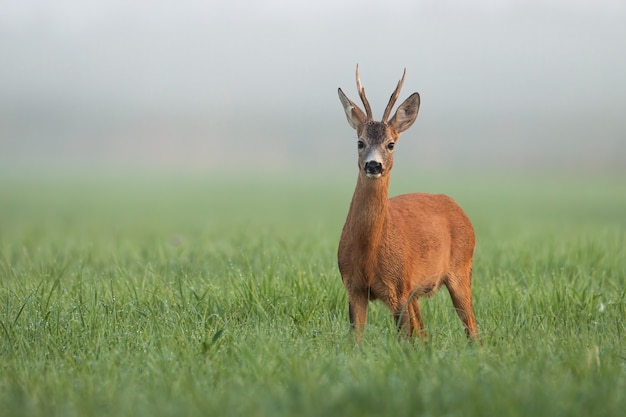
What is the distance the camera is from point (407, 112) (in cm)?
695

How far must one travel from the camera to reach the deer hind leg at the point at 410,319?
6113 mm

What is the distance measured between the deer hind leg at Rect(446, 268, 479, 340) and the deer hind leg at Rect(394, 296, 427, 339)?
14.0 inches

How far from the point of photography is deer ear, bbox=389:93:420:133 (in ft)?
22.5

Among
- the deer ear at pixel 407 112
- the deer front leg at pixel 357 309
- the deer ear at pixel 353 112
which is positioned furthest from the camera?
the deer ear at pixel 407 112

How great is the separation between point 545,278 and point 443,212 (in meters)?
1.75

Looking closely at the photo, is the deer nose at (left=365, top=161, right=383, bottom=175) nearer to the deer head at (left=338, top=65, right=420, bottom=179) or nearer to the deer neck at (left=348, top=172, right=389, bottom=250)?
the deer head at (left=338, top=65, right=420, bottom=179)

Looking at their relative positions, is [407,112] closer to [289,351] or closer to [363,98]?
[363,98]

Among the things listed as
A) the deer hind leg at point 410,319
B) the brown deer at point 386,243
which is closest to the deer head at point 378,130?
the brown deer at point 386,243

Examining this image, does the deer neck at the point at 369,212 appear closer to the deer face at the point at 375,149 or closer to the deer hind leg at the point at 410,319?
the deer face at the point at 375,149

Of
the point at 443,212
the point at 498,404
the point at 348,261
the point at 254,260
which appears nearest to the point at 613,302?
the point at 443,212

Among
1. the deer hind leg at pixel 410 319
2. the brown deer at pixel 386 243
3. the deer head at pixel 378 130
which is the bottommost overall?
the deer hind leg at pixel 410 319

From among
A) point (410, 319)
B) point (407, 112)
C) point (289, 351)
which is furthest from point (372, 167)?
point (289, 351)

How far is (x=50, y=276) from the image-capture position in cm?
759

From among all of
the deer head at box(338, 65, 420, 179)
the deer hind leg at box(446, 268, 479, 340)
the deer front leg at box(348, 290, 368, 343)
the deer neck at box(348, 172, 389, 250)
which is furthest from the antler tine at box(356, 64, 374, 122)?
the deer hind leg at box(446, 268, 479, 340)
